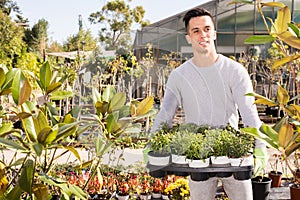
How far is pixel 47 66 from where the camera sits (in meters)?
1.03

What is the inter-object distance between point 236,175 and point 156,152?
0.79ft

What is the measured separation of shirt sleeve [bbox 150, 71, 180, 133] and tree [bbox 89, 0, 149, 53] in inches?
7.8

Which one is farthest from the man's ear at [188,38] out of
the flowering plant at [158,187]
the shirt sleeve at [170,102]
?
the flowering plant at [158,187]

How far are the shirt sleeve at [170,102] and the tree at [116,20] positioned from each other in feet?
0.65

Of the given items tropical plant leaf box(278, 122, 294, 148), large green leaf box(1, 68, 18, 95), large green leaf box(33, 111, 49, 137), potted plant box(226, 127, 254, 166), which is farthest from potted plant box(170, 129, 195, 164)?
large green leaf box(1, 68, 18, 95)

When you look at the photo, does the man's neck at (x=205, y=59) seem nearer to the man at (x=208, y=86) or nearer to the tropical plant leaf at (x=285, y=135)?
the man at (x=208, y=86)

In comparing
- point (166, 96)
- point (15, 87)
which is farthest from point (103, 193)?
point (15, 87)

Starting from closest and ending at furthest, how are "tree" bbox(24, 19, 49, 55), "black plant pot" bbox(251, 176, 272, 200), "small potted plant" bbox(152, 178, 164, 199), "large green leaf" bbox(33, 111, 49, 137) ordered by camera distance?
"large green leaf" bbox(33, 111, 49, 137), "tree" bbox(24, 19, 49, 55), "black plant pot" bbox(251, 176, 272, 200), "small potted plant" bbox(152, 178, 164, 199)

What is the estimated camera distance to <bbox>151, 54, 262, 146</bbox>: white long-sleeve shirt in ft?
3.95

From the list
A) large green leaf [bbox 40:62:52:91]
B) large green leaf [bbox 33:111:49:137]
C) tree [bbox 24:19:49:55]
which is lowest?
large green leaf [bbox 33:111:49:137]

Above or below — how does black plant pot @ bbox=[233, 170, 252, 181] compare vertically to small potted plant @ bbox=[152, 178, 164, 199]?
above

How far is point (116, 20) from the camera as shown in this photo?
1260 mm

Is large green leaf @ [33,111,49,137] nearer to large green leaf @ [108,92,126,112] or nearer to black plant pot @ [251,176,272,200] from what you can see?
large green leaf @ [108,92,126,112]

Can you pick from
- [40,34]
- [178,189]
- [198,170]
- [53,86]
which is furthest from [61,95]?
[40,34]
